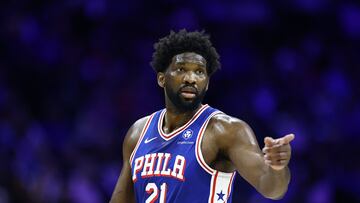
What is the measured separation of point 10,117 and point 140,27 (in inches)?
107

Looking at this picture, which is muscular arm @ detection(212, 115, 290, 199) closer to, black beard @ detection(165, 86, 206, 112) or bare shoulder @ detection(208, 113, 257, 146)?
bare shoulder @ detection(208, 113, 257, 146)

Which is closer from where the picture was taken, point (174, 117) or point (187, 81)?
point (187, 81)

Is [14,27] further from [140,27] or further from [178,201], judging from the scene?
[178,201]

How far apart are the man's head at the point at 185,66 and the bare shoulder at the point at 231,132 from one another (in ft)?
0.78

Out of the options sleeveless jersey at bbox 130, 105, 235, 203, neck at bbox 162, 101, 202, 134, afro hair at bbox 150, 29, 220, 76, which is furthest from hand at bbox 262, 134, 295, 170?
afro hair at bbox 150, 29, 220, 76

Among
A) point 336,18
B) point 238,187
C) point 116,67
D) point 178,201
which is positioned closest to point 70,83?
point 116,67

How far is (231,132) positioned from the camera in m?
4.92

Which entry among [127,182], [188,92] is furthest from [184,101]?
[127,182]

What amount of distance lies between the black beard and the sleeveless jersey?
0.10 metres

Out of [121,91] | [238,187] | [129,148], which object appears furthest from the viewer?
[121,91]

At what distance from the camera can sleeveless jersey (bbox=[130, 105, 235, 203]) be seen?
4.91 metres

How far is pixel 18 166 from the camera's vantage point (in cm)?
1020

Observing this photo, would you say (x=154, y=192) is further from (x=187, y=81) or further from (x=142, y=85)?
(x=142, y=85)

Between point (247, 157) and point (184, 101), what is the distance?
26.8 inches
